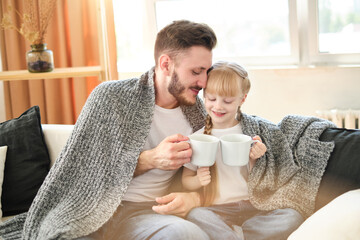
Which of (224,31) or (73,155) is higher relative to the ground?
(224,31)

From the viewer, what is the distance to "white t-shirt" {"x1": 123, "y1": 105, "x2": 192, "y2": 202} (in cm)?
168

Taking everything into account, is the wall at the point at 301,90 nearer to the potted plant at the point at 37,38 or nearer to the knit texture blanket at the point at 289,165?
the knit texture blanket at the point at 289,165

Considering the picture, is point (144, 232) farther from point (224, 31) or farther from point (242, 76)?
point (224, 31)

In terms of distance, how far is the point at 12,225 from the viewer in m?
1.69

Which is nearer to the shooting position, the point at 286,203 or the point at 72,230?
the point at 72,230

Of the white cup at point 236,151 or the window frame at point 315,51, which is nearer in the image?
the white cup at point 236,151

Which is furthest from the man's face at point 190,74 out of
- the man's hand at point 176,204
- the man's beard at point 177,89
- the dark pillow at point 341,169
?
the dark pillow at point 341,169

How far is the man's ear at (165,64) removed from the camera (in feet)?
5.65

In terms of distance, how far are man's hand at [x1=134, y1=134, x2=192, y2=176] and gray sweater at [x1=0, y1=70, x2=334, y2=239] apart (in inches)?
1.9

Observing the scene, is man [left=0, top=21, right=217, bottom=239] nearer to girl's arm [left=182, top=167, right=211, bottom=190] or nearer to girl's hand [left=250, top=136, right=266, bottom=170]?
girl's arm [left=182, top=167, right=211, bottom=190]

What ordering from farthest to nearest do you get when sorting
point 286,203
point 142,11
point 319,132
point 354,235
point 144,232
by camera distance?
point 142,11, point 319,132, point 286,203, point 144,232, point 354,235

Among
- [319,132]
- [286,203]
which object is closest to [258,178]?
[286,203]

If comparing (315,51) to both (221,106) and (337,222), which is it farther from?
(337,222)

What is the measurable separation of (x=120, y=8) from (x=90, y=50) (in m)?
0.43
